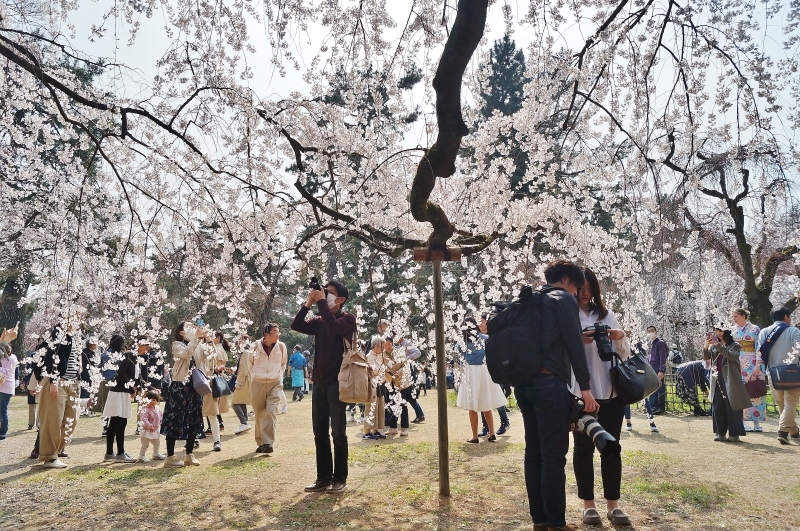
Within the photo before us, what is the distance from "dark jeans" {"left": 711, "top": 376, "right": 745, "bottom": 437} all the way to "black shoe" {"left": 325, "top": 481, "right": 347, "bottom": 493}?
602 centimetres

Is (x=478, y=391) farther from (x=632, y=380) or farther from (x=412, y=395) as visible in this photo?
(x=632, y=380)

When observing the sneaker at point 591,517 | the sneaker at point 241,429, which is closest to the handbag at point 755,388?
the sneaker at point 591,517

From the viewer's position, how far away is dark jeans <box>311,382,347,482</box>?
5188 millimetres

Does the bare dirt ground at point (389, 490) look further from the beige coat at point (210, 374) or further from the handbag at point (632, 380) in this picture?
the handbag at point (632, 380)

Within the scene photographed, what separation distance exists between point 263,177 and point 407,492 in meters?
3.65

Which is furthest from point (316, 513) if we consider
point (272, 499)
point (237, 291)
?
point (237, 291)

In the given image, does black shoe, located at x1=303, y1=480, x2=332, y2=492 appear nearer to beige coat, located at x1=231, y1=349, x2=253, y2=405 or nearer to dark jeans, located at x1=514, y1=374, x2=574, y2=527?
dark jeans, located at x1=514, y1=374, x2=574, y2=527

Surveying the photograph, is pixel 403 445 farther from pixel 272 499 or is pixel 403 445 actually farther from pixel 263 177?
pixel 263 177

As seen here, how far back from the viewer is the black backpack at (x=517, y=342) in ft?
11.3

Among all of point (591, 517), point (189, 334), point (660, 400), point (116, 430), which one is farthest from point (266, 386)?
point (660, 400)

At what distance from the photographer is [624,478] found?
17.8ft

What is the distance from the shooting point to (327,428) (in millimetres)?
5227

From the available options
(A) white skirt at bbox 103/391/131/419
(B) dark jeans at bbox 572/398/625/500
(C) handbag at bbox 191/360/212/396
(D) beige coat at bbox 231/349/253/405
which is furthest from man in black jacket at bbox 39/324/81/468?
(B) dark jeans at bbox 572/398/625/500

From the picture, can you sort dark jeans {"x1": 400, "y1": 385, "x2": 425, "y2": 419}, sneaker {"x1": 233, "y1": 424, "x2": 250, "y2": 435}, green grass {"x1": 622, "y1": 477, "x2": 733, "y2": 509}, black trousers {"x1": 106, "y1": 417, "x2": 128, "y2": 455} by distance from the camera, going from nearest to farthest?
green grass {"x1": 622, "y1": 477, "x2": 733, "y2": 509} → black trousers {"x1": 106, "y1": 417, "x2": 128, "y2": 455} → sneaker {"x1": 233, "y1": 424, "x2": 250, "y2": 435} → dark jeans {"x1": 400, "y1": 385, "x2": 425, "y2": 419}
